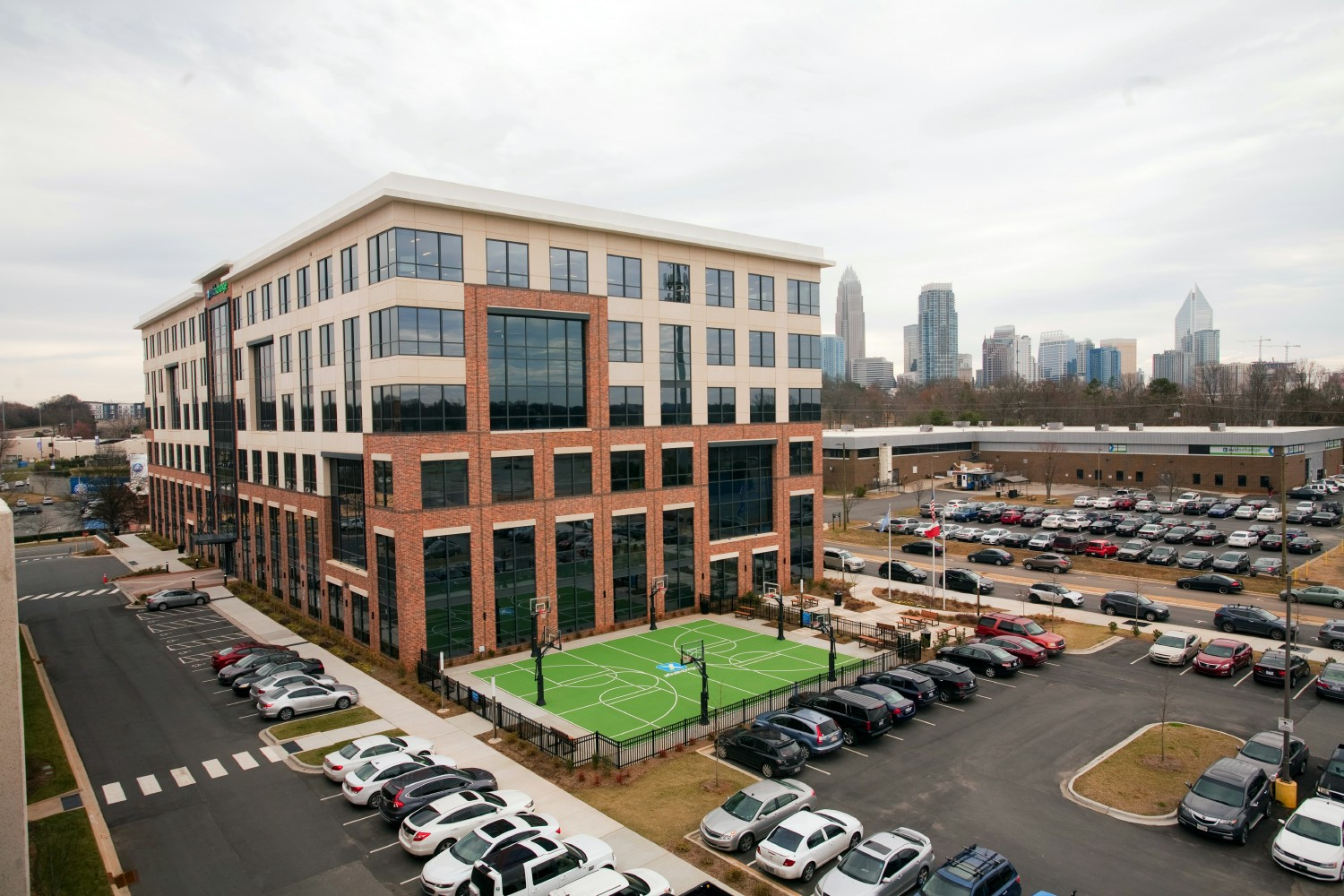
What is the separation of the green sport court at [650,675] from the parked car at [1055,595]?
16.8m

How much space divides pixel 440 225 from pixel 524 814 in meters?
25.2

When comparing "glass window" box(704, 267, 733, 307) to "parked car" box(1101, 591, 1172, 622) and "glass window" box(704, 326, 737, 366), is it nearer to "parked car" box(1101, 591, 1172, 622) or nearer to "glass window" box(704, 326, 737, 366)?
"glass window" box(704, 326, 737, 366)

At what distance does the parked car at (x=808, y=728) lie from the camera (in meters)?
25.0

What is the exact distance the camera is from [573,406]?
39.7m

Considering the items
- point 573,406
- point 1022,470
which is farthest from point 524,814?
point 1022,470

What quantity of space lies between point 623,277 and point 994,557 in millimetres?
36065

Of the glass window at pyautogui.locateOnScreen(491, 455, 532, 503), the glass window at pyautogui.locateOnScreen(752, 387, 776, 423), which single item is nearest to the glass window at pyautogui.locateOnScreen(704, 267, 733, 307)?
the glass window at pyautogui.locateOnScreen(752, 387, 776, 423)

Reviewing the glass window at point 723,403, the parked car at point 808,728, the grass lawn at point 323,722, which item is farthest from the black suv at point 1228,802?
the glass window at point 723,403

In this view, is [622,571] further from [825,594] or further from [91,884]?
[91,884]

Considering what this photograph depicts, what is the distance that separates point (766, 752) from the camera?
23906mm

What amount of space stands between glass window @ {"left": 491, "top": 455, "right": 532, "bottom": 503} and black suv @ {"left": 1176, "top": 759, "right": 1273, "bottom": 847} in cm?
2742

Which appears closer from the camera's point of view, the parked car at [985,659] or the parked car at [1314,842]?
the parked car at [1314,842]

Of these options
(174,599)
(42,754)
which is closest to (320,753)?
(42,754)

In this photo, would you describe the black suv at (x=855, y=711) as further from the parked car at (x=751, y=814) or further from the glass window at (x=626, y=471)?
the glass window at (x=626, y=471)
